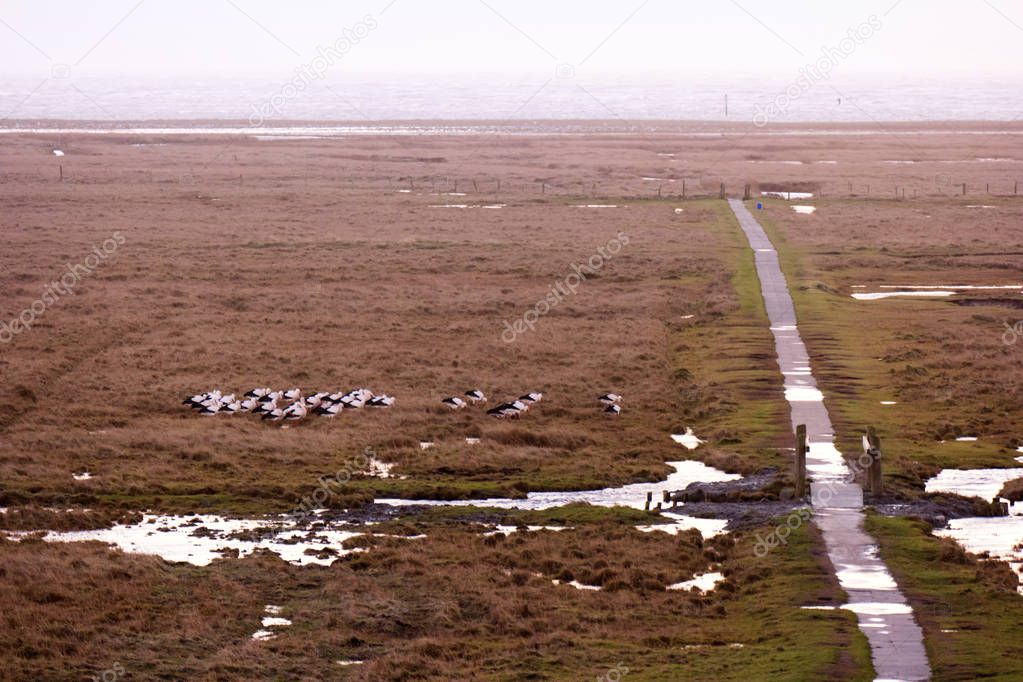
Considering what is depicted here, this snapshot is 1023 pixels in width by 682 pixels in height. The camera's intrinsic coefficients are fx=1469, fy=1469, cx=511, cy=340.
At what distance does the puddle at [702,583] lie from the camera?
2522 centimetres

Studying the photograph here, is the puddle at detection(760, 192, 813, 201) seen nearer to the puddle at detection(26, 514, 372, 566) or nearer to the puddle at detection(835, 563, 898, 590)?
the puddle at detection(26, 514, 372, 566)

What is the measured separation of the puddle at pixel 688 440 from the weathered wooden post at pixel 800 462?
234 inches

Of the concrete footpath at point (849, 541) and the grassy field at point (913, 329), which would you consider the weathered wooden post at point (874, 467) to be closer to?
the concrete footpath at point (849, 541)

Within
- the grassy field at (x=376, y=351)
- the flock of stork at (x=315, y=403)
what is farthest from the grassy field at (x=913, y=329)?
the flock of stork at (x=315, y=403)

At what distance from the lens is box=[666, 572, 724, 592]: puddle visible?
25.2 meters

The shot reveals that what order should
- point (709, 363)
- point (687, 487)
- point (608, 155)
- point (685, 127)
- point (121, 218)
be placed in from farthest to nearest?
point (685, 127) < point (608, 155) < point (121, 218) < point (709, 363) < point (687, 487)

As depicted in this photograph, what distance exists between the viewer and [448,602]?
79.3 feet

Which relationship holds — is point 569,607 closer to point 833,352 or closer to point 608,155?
point 833,352

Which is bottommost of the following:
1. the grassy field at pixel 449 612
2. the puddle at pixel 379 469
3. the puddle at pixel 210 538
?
the grassy field at pixel 449 612

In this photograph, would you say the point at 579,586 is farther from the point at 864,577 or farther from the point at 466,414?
the point at 466,414

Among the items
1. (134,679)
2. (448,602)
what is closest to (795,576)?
(448,602)

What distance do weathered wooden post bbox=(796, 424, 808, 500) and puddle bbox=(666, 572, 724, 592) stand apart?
387 centimetres

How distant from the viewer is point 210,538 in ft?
90.9

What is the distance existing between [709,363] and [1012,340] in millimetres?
10692
